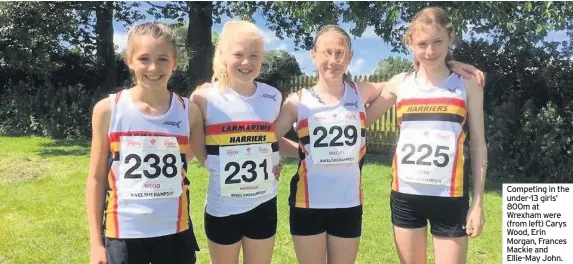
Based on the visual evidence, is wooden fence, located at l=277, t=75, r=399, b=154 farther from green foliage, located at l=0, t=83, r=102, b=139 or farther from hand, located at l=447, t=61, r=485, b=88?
hand, located at l=447, t=61, r=485, b=88

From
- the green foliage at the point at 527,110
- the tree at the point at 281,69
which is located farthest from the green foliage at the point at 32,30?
the green foliage at the point at 527,110

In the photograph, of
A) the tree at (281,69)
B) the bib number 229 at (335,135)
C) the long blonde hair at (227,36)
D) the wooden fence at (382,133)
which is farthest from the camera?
the tree at (281,69)

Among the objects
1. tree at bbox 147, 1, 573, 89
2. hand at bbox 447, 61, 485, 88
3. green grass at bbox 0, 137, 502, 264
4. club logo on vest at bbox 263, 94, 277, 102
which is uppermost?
tree at bbox 147, 1, 573, 89

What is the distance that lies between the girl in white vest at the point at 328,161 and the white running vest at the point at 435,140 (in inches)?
9.6

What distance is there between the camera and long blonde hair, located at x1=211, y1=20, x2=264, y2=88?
286cm

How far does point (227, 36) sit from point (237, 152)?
689 mm

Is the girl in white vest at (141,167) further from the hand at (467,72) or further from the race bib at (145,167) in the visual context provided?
the hand at (467,72)

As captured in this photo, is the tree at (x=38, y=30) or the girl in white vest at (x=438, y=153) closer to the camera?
the girl in white vest at (x=438, y=153)

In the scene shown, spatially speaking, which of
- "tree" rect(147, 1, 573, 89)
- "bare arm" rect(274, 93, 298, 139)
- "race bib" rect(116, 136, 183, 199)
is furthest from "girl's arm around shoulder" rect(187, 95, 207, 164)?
"tree" rect(147, 1, 573, 89)

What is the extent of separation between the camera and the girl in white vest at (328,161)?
297 cm

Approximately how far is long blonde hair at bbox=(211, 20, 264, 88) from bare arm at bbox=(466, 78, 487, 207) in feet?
4.30

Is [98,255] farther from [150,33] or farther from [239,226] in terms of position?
[150,33]

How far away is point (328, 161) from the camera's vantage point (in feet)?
9.73

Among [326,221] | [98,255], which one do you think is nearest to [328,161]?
[326,221]
